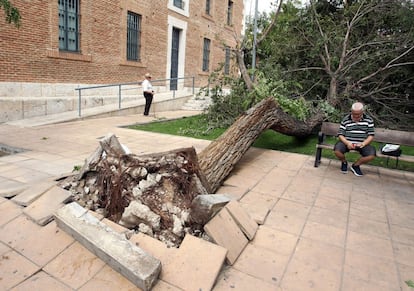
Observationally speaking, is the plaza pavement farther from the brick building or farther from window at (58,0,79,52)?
window at (58,0,79,52)

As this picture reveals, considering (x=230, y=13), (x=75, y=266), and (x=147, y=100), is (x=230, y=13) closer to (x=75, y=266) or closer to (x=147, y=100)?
(x=147, y=100)

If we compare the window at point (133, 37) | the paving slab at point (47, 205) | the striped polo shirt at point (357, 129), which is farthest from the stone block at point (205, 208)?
the window at point (133, 37)

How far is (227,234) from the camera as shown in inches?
103

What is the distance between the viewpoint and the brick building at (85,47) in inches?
360

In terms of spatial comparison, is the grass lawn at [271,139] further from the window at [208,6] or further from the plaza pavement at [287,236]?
the window at [208,6]

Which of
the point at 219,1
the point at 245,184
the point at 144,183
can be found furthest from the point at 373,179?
the point at 219,1

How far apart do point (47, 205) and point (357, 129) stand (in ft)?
15.1

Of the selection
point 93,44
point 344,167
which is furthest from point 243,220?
point 93,44

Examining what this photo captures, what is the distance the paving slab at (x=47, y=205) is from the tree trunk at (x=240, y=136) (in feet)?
5.39

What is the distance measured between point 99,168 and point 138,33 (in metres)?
11.9

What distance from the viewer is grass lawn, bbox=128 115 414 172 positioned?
19.9 feet

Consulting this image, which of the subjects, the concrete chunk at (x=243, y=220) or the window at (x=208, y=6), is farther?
the window at (x=208, y=6)

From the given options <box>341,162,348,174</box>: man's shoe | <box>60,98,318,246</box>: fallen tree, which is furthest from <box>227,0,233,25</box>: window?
<box>60,98,318,246</box>: fallen tree

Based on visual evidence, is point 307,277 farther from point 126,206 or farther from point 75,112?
point 75,112
